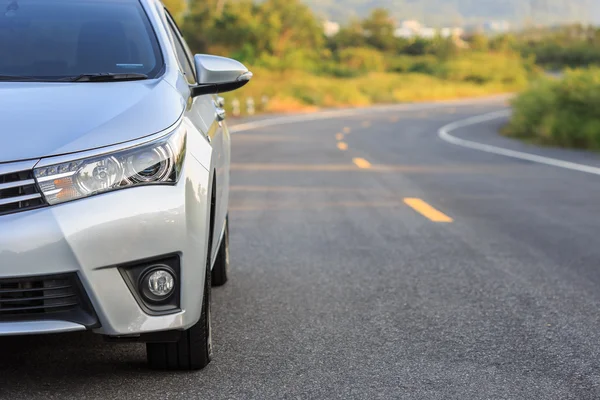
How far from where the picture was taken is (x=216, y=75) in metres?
4.30

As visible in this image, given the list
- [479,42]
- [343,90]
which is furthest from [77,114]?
[479,42]

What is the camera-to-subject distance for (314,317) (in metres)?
4.78

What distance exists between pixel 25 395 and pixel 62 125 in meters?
1.02

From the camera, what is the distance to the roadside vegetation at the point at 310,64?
179 ft

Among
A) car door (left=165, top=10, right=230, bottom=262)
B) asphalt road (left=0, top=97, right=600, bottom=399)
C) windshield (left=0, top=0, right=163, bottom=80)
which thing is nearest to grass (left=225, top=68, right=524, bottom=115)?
asphalt road (left=0, top=97, right=600, bottom=399)

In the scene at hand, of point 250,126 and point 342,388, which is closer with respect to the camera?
point 342,388

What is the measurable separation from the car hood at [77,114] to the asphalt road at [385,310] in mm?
960

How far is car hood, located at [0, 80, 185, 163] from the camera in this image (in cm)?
323

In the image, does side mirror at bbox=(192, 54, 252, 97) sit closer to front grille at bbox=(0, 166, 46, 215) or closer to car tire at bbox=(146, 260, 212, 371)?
car tire at bbox=(146, 260, 212, 371)

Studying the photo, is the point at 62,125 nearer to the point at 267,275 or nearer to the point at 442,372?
the point at 442,372

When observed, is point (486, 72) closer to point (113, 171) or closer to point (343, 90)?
point (343, 90)

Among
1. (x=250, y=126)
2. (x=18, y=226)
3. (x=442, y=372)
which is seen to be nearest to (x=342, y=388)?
(x=442, y=372)

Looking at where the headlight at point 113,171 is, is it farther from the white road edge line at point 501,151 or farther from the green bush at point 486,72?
the green bush at point 486,72

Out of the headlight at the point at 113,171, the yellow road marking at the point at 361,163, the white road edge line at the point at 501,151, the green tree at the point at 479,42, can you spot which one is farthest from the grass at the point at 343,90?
the green tree at the point at 479,42
